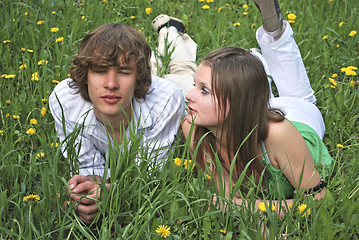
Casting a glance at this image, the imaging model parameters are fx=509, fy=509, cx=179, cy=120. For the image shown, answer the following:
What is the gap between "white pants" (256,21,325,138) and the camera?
292 centimetres

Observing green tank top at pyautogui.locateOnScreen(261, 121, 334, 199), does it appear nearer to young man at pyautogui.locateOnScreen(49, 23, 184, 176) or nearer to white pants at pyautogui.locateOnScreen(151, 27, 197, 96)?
young man at pyautogui.locateOnScreen(49, 23, 184, 176)

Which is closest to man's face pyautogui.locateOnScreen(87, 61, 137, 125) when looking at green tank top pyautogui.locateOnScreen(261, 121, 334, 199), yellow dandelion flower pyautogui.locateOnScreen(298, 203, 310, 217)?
green tank top pyautogui.locateOnScreen(261, 121, 334, 199)

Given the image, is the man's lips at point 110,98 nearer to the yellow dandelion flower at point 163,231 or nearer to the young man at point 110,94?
the young man at point 110,94

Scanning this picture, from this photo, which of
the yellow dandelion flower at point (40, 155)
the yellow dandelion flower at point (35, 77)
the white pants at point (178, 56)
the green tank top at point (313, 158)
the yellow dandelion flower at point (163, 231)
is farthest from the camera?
the white pants at point (178, 56)

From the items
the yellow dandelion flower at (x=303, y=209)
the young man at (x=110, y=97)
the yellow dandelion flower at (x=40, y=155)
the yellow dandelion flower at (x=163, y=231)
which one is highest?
the young man at (x=110, y=97)

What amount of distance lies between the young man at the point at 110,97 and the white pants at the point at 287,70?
70cm

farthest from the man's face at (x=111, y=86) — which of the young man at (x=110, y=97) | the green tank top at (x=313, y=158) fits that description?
the green tank top at (x=313, y=158)

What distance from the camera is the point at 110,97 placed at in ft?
7.33

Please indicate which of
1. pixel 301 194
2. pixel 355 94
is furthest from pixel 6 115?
pixel 355 94

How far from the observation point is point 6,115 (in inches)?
98.0

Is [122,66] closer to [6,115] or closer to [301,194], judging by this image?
[6,115]

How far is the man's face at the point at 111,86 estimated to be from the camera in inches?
87.2

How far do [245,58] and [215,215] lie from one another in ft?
2.16

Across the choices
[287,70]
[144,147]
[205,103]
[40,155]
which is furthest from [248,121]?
[287,70]
